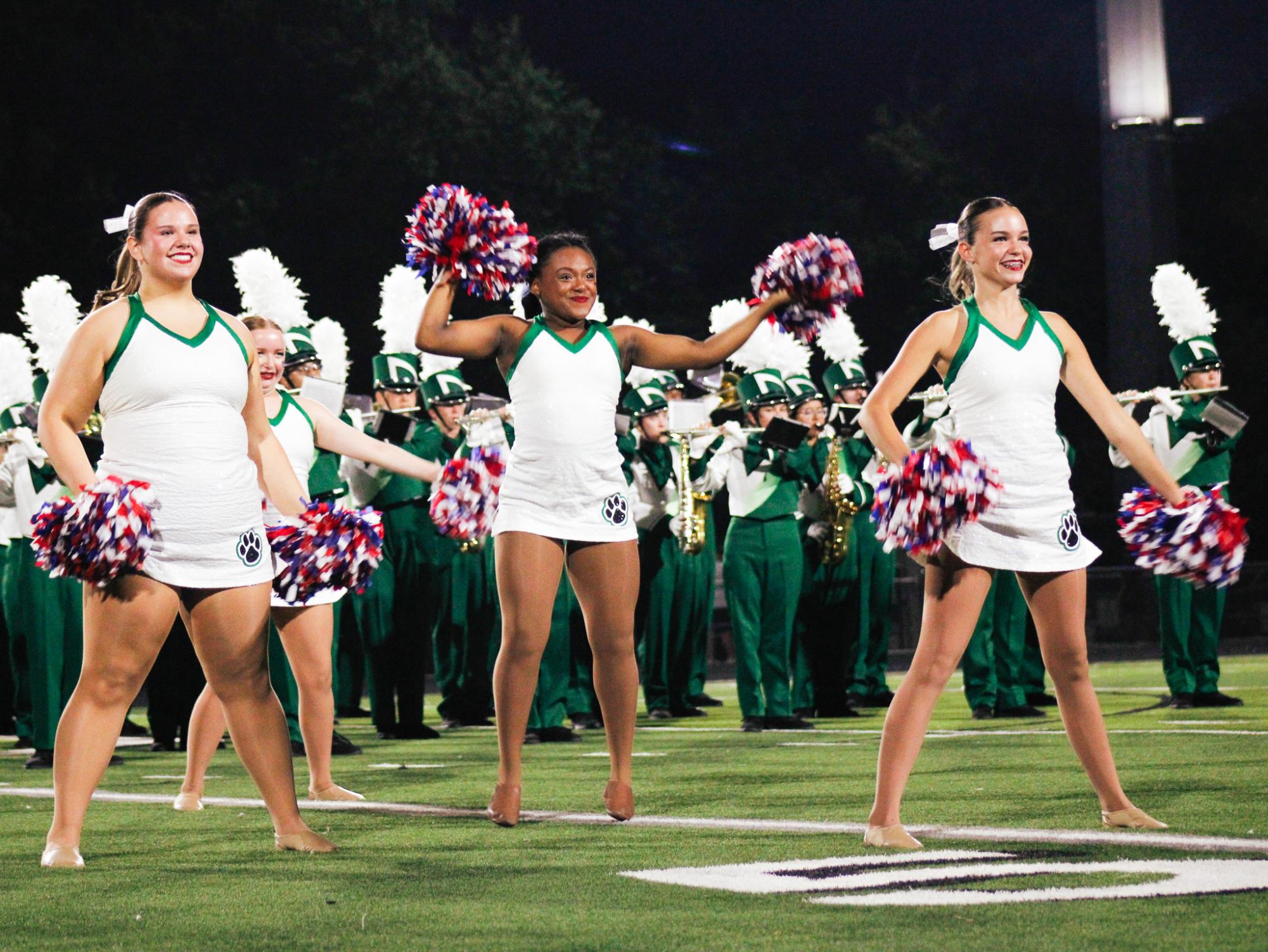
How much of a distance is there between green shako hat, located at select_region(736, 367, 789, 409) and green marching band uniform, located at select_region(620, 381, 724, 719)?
68 centimetres

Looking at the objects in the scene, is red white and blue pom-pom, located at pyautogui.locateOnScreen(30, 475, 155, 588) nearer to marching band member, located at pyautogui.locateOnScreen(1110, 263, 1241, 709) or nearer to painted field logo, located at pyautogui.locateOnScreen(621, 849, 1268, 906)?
painted field logo, located at pyautogui.locateOnScreen(621, 849, 1268, 906)

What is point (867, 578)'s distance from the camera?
44.5ft

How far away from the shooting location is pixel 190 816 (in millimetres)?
7387

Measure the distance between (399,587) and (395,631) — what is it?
0.26 m

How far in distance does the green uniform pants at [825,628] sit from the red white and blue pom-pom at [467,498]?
6144 millimetres

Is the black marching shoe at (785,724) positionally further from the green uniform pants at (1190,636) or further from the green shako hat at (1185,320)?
the green shako hat at (1185,320)

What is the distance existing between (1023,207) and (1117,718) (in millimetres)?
22040

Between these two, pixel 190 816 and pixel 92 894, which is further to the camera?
pixel 190 816

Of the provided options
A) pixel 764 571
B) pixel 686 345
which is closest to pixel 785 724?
pixel 764 571

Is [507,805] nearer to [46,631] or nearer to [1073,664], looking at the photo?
[1073,664]

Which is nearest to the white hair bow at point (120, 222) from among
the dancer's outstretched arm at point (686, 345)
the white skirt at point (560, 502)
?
the white skirt at point (560, 502)

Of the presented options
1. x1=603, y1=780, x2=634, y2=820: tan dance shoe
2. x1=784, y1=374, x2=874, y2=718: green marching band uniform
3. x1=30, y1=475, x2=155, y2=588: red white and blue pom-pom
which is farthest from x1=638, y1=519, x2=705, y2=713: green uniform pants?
x1=30, y1=475, x2=155, y2=588: red white and blue pom-pom

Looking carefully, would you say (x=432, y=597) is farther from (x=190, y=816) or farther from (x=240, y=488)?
(x=240, y=488)

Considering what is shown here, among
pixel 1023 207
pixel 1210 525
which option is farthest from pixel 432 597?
pixel 1023 207
